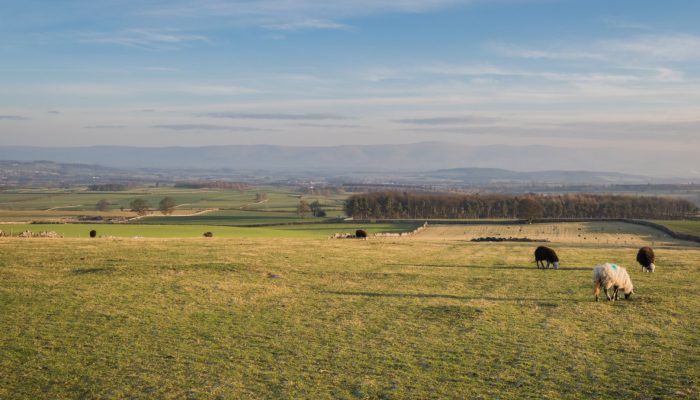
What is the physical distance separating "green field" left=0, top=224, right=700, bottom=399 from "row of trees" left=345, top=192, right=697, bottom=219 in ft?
299

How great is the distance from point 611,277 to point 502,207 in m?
105

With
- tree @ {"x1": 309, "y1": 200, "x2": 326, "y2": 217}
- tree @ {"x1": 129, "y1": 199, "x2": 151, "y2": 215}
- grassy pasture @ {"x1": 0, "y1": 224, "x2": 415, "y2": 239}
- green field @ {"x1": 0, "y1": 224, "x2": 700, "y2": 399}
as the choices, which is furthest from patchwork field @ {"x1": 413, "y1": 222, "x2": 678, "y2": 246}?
tree @ {"x1": 129, "y1": 199, "x2": 151, "y2": 215}

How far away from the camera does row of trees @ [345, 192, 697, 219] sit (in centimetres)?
11719

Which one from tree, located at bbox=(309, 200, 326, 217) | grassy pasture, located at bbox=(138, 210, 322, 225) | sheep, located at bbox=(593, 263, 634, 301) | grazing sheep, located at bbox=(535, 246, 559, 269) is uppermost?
sheep, located at bbox=(593, 263, 634, 301)

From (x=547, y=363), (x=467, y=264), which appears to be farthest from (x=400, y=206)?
(x=547, y=363)

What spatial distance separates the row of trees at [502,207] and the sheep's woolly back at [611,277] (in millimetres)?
95060

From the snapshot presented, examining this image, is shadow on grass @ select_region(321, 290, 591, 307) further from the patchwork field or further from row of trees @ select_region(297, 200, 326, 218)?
row of trees @ select_region(297, 200, 326, 218)

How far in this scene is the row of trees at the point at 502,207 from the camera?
117m

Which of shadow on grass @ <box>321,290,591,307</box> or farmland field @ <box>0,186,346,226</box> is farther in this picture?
farmland field @ <box>0,186,346,226</box>

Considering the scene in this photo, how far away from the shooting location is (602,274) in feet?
62.4

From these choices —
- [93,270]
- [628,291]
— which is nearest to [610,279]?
[628,291]

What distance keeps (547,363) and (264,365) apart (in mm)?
5881

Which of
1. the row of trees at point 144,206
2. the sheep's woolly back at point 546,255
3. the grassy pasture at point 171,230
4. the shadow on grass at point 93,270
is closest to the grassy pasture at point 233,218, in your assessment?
the row of trees at point 144,206

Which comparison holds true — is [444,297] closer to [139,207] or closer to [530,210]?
[530,210]
